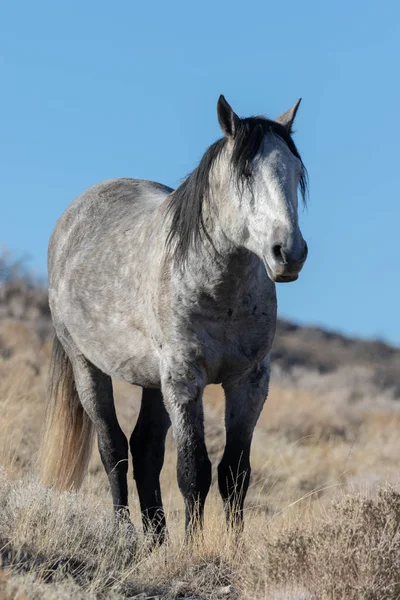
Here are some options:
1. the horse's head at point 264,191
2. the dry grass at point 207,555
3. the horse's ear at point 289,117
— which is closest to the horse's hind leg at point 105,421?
the dry grass at point 207,555

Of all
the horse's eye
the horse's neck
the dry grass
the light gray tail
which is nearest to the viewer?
the dry grass

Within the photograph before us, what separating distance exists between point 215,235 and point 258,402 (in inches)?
40.8

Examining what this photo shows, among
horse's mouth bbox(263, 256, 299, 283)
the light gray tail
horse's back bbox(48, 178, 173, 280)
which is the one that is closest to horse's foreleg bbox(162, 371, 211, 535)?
horse's mouth bbox(263, 256, 299, 283)

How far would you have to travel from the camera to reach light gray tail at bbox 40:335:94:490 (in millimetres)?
7695

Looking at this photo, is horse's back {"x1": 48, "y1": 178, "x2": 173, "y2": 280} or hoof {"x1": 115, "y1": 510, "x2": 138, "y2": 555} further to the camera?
horse's back {"x1": 48, "y1": 178, "x2": 173, "y2": 280}

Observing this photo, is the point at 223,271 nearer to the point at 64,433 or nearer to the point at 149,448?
the point at 149,448

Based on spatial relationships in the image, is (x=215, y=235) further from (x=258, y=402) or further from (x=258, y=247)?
(x=258, y=402)

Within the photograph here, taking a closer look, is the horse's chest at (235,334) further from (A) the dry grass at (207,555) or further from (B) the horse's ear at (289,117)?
(B) the horse's ear at (289,117)

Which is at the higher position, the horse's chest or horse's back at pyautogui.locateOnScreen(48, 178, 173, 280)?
horse's back at pyautogui.locateOnScreen(48, 178, 173, 280)

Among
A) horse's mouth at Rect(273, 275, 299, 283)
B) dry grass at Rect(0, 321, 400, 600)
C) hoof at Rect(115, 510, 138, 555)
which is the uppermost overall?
horse's mouth at Rect(273, 275, 299, 283)

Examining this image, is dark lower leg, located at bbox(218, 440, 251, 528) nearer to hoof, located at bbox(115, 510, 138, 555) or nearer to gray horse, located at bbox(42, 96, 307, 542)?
gray horse, located at bbox(42, 96, 307, 542)

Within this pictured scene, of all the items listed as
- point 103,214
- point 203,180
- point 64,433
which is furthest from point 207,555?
point 103,214

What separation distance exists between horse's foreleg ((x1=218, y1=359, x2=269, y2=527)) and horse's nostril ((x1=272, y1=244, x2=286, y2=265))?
48.7 inches

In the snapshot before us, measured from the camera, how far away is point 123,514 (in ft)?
21.6
